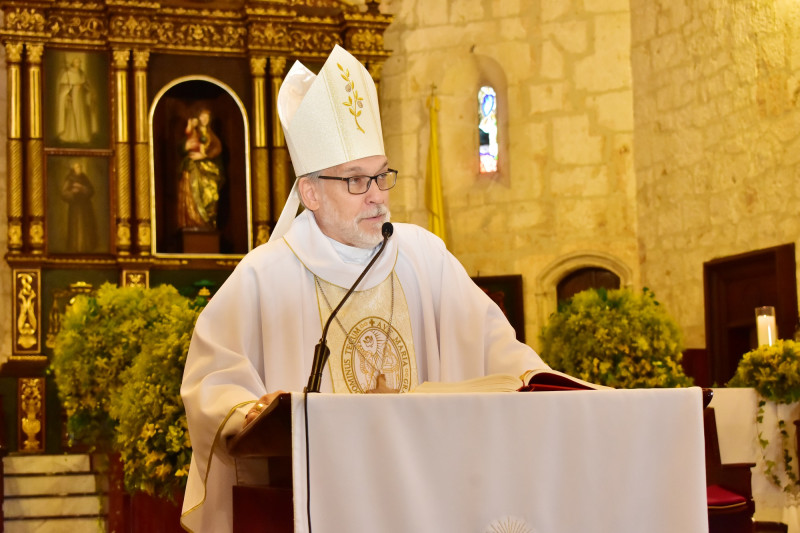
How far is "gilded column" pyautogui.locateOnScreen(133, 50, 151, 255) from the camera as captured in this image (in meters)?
10.0

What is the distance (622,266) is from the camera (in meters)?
10.5

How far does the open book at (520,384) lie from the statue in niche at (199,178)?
26.0 feet

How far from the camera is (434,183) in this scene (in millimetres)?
10711

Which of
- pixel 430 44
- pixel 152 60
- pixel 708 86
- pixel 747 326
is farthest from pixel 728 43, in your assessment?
pixel 152 60

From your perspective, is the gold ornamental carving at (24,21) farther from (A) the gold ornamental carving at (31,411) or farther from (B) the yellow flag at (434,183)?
(B) the yellow flag at (434,183)

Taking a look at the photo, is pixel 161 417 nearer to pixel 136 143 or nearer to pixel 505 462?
pixel 505 462

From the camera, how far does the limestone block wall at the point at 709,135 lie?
8.44 m

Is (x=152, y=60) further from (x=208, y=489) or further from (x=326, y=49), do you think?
(x=208, y=489)

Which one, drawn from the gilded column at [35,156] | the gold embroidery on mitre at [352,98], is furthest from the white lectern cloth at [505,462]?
the gilded column at [35,156]

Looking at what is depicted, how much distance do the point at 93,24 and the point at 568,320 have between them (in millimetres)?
5257

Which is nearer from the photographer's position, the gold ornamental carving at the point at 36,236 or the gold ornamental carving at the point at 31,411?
the gold ornamental carving at the point at 31,411

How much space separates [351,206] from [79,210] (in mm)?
7254

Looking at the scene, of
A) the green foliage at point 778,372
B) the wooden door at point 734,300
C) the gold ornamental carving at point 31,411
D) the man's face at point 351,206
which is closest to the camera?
the man's face at point 351,206

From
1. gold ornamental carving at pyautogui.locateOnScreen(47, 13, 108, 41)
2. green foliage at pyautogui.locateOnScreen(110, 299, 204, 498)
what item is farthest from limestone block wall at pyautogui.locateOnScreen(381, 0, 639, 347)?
green foliage at pyautogui.locateOnScreen(110, 299, 204, 498)
